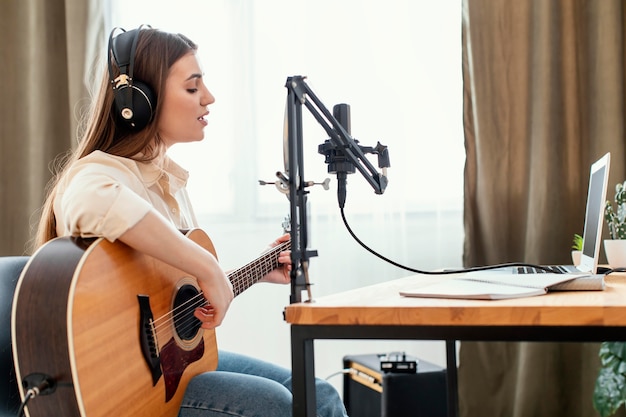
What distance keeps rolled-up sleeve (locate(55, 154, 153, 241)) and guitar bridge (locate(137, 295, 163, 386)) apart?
13 cm

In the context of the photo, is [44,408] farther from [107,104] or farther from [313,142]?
[313,142]

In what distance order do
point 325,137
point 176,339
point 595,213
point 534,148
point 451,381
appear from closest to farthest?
point 176,339, point 595,213, point 451,381, point 534,148, point 325,137

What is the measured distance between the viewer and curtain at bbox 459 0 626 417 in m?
2.23

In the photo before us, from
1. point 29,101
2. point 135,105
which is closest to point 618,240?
point 135,105

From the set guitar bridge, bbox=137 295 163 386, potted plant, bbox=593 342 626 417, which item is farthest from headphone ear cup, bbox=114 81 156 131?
potted plant, bbox=593 342 626 417

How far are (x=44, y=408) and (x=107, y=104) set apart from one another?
0.67m

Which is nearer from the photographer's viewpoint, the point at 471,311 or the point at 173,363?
the point at 471,311

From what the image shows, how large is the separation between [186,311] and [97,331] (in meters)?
0.28

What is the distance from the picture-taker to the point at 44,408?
3.14 feet

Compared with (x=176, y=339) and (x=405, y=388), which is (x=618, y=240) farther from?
(x=176, y=339)

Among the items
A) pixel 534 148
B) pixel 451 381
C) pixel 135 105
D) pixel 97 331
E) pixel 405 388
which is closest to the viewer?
pixel 97 331

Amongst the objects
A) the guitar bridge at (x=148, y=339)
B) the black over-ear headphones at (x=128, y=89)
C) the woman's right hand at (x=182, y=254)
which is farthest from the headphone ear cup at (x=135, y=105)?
the guitar bridge at (x=148, y=339)

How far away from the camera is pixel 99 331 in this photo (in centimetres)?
99

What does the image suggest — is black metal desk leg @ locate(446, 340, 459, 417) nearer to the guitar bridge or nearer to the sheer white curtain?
the sheer white curtain
